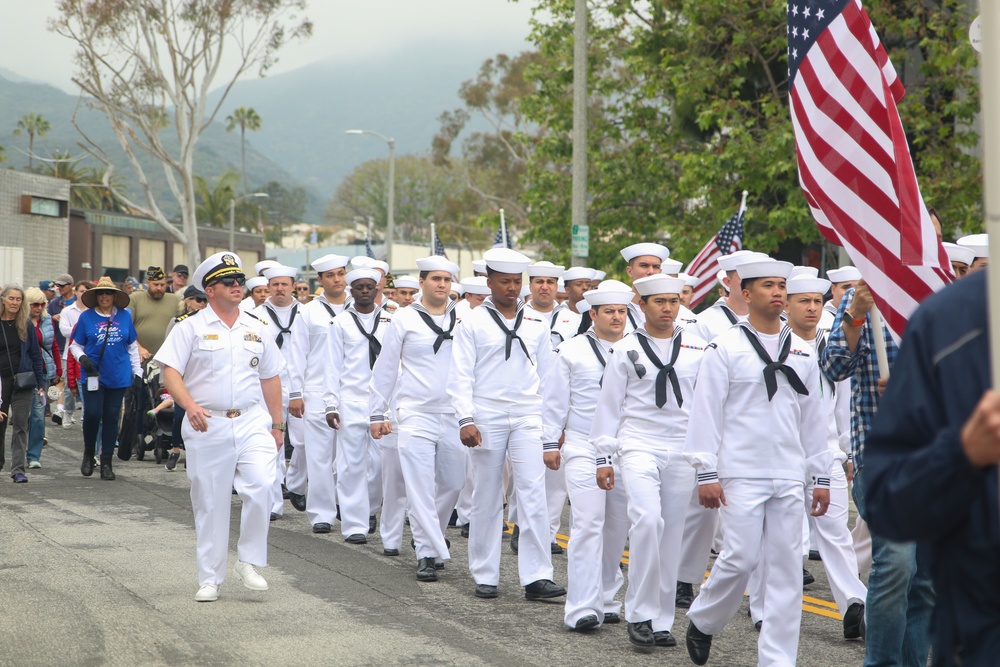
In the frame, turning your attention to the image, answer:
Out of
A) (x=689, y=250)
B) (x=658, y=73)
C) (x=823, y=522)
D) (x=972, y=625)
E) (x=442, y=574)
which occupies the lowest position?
(x=442, y=574)

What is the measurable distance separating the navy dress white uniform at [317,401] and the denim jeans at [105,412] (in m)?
2.35

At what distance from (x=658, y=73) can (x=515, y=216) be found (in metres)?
20.9

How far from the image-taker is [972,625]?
2.85 meters

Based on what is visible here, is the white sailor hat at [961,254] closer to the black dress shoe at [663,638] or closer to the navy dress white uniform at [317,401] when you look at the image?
the black dress shoe at [663,638]

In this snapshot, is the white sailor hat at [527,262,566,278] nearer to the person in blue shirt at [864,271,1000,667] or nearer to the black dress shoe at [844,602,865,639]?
the black dress shoe at [844,602,865,639]

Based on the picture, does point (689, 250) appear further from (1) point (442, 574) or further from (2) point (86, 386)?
(1) point (442, 574)

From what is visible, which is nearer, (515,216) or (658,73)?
(658,73)

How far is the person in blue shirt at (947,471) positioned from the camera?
9.08ft

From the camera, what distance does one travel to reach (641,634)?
7211mm

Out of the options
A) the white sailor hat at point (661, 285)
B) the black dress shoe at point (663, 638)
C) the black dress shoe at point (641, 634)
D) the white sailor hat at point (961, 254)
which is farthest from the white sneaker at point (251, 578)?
the white sailor hat at point (961, 254)

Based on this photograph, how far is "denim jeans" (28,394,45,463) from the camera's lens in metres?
15.2

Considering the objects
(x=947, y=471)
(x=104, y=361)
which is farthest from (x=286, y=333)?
(x=947, y=471)

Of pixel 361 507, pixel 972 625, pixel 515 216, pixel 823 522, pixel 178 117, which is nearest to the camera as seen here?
pixel 972 625

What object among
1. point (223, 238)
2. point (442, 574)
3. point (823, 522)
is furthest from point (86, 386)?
point (223, 238)
